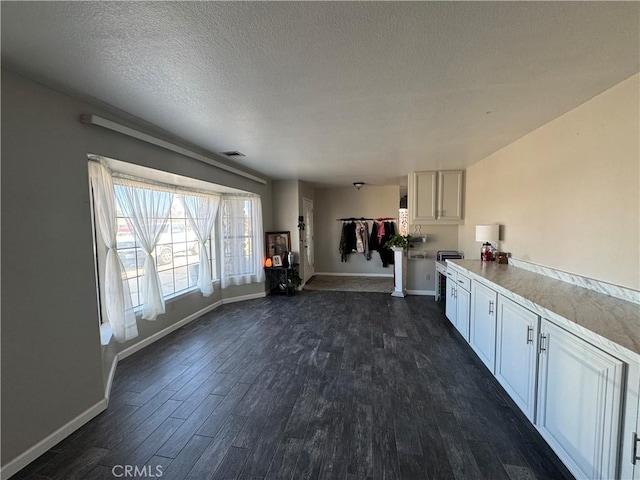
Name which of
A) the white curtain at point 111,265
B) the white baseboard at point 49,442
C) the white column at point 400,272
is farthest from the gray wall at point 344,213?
the white baseboard at point 49,442

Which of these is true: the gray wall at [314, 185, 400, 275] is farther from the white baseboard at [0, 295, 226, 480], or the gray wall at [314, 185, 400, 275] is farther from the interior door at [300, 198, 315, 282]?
the white baseboard at [0, 295, 226, 480]

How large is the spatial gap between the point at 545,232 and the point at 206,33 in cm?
318

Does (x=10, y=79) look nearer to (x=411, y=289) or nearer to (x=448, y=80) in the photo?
(x=448, y=80)

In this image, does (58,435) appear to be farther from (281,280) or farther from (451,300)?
(451,300)

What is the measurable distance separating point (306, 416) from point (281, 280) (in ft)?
12.0

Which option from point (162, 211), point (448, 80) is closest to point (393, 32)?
point (448, 80)

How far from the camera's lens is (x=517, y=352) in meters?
1.97

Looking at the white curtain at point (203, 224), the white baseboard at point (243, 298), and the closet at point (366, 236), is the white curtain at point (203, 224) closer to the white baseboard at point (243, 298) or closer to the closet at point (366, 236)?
the white baseboard at point (243, 298)

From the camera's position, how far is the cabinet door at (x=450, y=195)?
15.9 ft

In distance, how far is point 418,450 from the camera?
1702mm

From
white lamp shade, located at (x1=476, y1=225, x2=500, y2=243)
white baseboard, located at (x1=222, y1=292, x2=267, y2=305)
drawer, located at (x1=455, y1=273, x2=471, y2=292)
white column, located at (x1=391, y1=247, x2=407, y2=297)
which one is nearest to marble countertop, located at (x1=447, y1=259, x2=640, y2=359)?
drawer, located at (x1=455, y1=273, x2=471, y2=292)

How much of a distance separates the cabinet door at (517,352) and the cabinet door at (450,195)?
2.95 m

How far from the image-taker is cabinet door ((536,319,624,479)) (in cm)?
121

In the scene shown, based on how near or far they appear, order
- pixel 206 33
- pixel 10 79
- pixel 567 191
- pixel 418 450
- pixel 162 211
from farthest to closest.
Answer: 1. pixel 162 211
2. pixel 567 191
3. pixel 418 450
4. pixel 10 79
5. pixel 206 33
